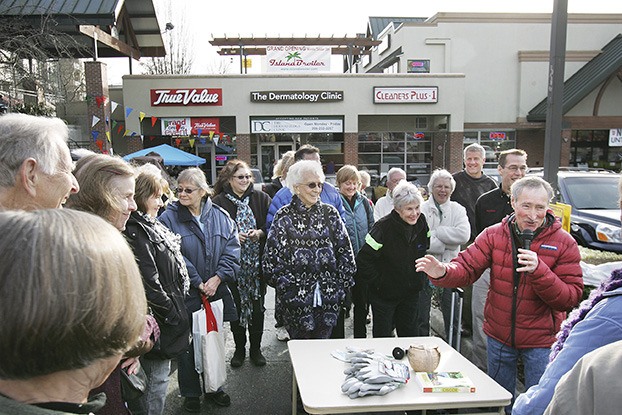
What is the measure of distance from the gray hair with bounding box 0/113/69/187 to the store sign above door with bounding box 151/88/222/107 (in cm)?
1886

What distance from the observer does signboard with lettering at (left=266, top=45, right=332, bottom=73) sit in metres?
22.4

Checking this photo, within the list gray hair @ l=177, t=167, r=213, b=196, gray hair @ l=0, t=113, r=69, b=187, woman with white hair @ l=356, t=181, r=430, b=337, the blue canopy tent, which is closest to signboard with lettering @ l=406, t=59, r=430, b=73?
the blue canopy tent

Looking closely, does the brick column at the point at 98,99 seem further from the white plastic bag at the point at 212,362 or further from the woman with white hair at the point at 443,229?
the white plastic bag at the point at 212,362

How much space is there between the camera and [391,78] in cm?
2100

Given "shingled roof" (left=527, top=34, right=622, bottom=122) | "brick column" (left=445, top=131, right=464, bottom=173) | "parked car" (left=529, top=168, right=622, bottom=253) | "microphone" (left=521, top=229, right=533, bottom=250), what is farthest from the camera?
"shingled roof" (left=527, top=34, right=622, bottom=122)

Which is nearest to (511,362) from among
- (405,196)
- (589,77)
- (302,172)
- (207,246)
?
(405,196)

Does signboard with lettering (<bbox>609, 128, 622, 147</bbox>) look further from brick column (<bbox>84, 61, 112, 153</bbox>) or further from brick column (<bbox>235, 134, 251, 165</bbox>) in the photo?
brick column (<bbox>84, 61, 112, 153</bbox>)

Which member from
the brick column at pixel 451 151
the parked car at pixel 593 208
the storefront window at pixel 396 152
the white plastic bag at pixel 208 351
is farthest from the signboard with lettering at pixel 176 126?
the white plastic bag at pixel 208 351

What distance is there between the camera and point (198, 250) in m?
3.85

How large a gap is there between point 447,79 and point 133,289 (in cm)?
2222

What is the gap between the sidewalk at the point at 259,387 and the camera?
379 centimetres

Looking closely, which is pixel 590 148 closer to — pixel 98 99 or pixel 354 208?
pixel 98 99

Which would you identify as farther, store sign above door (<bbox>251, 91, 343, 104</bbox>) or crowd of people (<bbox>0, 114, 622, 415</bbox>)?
store sign above door (<bbox>251, 91, 343, 104</bbox>)

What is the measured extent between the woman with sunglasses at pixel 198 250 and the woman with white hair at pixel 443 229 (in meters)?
2.01
